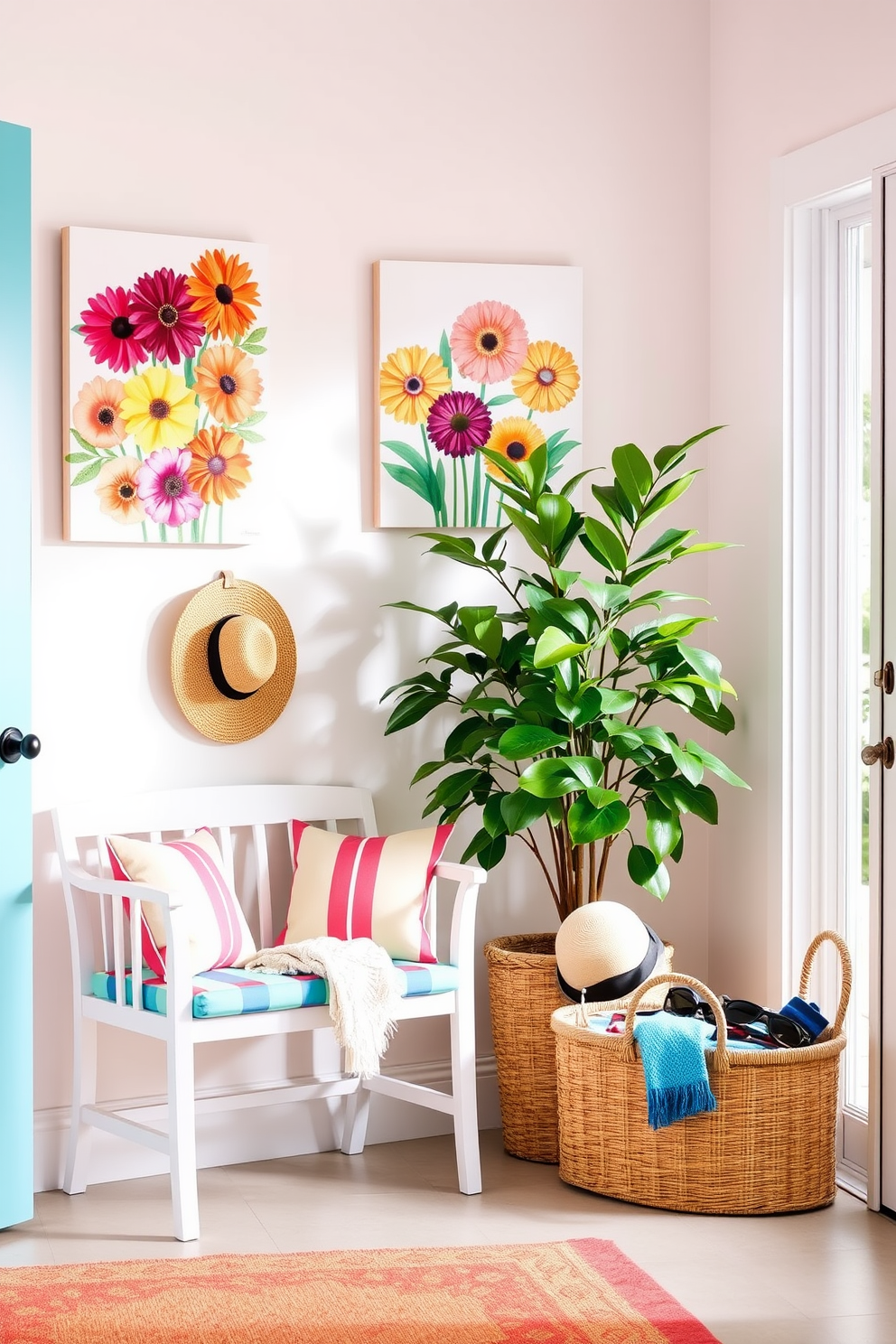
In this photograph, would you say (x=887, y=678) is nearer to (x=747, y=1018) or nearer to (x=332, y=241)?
(x=747, y=1018)

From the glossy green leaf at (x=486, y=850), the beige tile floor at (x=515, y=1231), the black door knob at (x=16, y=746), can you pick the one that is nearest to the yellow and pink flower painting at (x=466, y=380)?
the glossy green leaf at (x=486, y=850)

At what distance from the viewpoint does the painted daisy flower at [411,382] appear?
3447mm

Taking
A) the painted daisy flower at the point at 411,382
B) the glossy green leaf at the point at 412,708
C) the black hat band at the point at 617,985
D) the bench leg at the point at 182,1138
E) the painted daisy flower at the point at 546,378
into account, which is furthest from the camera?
the painted daisy flower at the point at 546,378

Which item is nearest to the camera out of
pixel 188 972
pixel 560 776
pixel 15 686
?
pixel 188 972

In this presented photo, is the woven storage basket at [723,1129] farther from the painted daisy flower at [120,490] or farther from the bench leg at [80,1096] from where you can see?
the painted daisy flower at [120,490]

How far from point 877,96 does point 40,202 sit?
5.74 feet

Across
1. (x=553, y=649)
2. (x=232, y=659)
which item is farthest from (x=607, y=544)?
(x=232, y=659)

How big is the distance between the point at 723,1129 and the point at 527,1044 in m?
0.53

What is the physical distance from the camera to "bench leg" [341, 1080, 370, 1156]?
336cm

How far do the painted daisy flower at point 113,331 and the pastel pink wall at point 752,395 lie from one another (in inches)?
56.9

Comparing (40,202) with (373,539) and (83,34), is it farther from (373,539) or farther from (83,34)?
(373,539)

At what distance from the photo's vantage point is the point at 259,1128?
3326 millimetres

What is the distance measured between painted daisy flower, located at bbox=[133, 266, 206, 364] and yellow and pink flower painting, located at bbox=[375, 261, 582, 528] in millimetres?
449

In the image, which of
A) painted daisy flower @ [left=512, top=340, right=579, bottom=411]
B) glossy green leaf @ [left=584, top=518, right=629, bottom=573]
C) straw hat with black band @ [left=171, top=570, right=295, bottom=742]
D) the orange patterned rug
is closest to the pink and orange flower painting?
straw hat with black band @ [left=171, top=570, right=295, bottom=742]
